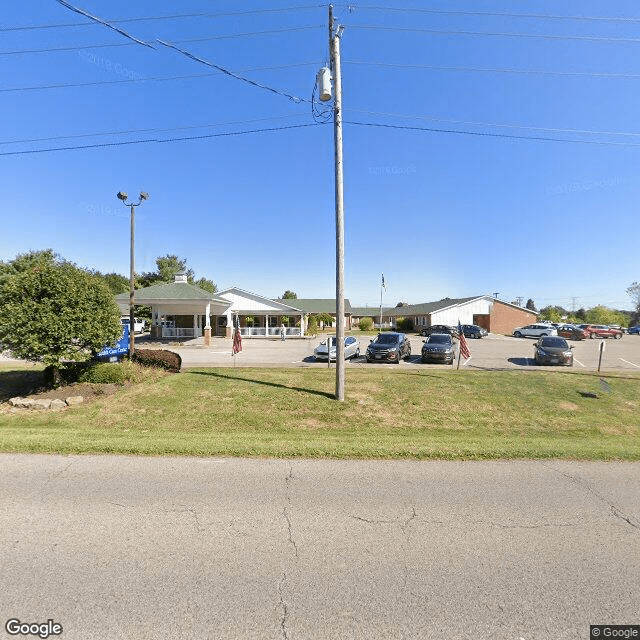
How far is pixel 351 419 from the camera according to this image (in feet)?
27.4

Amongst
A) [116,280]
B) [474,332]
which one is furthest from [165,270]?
[474,332]

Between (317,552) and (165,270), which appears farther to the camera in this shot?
(165,270)

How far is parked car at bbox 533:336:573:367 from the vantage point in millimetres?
17078

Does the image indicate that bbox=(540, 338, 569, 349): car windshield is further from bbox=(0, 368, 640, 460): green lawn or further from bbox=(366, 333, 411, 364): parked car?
bbox=(366, 333, 411, 364): parked car

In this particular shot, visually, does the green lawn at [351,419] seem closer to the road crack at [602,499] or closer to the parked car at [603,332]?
the road crack at [602,499]

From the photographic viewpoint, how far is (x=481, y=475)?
5012 millimetres

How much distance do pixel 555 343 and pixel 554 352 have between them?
2.89 ft

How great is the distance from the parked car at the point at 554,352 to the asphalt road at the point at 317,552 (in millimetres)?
14266

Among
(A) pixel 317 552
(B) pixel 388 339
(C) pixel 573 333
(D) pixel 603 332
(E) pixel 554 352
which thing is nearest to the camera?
(A) pixel 317 552

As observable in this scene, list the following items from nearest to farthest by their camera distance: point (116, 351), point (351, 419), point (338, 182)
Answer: point (351, 419) < point (338, 182) < point (116, 351)

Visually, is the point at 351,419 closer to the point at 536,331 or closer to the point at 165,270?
the point at 536,331

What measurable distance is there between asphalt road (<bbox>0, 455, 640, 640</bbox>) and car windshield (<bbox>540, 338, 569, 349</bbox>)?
14854 mm

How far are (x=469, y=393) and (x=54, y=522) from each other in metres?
10.0

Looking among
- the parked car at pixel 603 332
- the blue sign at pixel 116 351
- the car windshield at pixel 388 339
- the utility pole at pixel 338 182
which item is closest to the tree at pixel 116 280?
the blue sign at pixel 116 351
